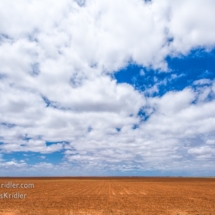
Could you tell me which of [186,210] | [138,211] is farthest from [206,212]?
[138,211]

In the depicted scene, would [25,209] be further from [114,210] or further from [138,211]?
[138,211]

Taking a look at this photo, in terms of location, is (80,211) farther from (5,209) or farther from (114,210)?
(5,209)

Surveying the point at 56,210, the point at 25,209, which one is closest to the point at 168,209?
the point at 56,210

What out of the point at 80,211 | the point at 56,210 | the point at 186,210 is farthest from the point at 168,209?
the point at 56,210

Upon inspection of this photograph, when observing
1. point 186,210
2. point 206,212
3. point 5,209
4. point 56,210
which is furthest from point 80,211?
point 206,212

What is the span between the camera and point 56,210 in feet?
70.5

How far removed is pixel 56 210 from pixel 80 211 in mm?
2188

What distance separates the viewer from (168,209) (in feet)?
→ 73.2

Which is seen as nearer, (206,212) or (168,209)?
(206,212)

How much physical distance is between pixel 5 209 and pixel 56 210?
15.2ft

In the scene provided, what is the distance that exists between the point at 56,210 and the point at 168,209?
1027cm

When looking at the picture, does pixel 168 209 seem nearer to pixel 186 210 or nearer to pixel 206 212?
pixel 186 210

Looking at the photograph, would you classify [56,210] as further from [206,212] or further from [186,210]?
[206,212]

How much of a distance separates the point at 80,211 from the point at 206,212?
36.0 feet
